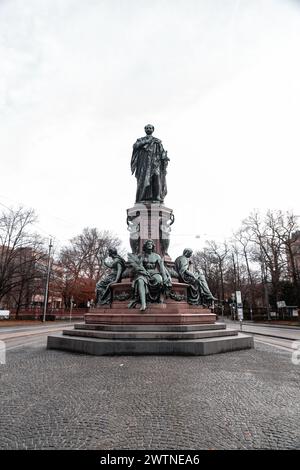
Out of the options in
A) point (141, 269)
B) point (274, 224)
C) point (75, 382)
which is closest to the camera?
point (75, 382)

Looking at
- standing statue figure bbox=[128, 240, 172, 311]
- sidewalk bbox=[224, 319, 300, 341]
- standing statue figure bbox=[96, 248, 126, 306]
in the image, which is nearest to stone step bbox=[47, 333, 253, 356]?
standing statue figure bbox=[128, 240, 172, 311]

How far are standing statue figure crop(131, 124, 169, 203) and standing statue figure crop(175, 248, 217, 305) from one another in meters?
3.52

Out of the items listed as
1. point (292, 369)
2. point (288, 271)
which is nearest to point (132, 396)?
point (292, 369)

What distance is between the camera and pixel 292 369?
6.10 m

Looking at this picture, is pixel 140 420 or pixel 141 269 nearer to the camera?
pixel 140 420

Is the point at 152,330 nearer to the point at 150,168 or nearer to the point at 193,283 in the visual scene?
the point at 193,283

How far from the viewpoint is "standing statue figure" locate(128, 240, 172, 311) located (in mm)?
9344

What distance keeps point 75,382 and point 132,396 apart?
120 cm

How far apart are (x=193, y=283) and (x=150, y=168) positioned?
5950 mm

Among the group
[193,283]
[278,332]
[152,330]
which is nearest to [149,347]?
[152,330]

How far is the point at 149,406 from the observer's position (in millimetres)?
3578

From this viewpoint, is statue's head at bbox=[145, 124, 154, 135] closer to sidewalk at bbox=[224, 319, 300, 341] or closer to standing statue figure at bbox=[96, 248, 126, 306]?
standing statue figure at bbox=[96, 248, 126, 306]

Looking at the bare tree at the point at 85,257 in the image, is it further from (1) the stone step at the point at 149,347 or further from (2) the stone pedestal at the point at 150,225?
(1) the stone step at the point at 149,347
